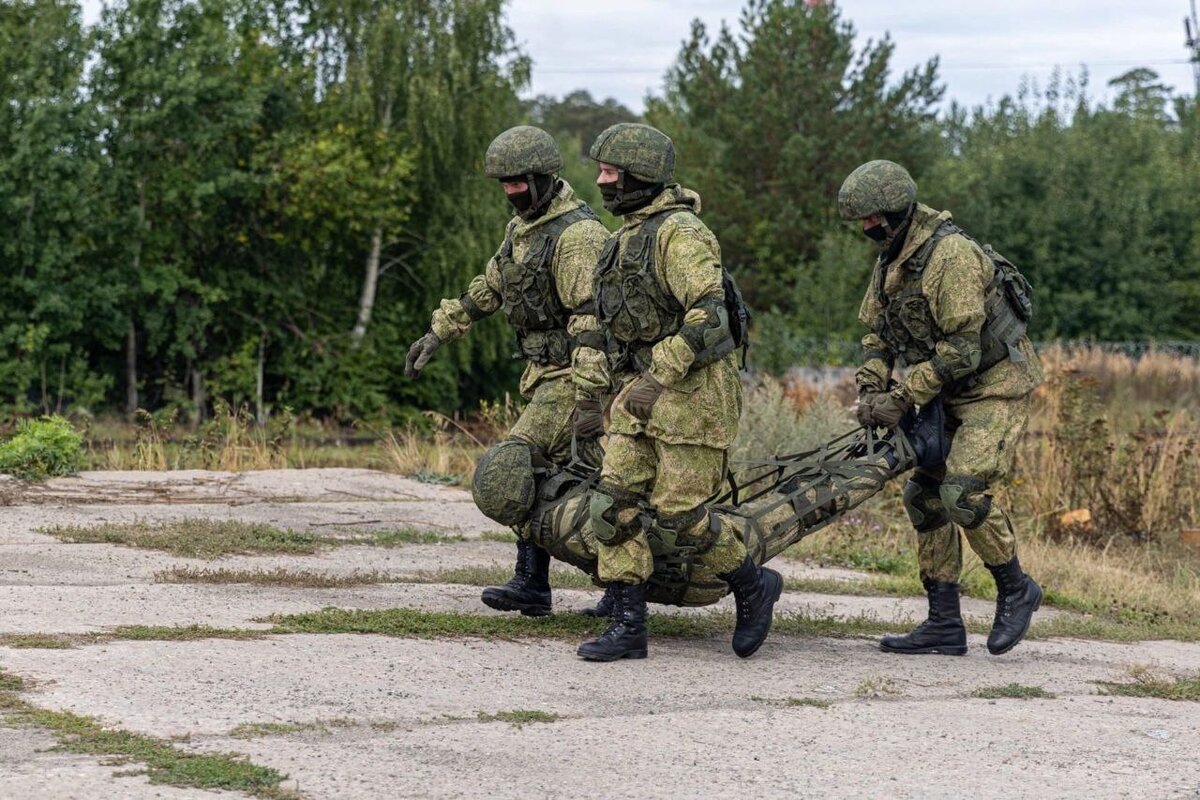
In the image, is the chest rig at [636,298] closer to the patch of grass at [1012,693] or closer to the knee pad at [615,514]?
the knee pad at [615,514]

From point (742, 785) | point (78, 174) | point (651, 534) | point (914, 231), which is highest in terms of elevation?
point (78, 174)

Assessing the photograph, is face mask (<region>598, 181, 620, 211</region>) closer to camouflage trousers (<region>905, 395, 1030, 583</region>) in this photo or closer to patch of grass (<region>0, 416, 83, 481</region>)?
camouflage trousers (<region>905, 395, 1030, 583</region>)

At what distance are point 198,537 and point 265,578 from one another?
1.24m

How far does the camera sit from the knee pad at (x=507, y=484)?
7465 mm

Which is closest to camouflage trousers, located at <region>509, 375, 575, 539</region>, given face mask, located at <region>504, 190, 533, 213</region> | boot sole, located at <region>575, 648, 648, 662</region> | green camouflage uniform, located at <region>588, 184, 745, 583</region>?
green camouflage uniform, located at <region>588, 184, 745, 583</region>

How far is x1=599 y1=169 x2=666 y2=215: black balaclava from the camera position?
707 centimetres

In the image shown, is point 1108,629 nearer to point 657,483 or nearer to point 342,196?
point 657,483

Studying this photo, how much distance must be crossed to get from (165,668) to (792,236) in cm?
2973

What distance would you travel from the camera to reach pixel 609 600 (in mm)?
7664

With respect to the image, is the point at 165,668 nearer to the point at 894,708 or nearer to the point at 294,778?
the point at 294,778

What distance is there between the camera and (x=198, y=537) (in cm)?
957

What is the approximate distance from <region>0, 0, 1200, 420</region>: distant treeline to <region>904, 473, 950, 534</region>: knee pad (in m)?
13.9

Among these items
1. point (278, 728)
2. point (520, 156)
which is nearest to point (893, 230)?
point (520, 156)

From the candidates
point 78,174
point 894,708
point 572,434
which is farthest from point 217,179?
point 894,708
